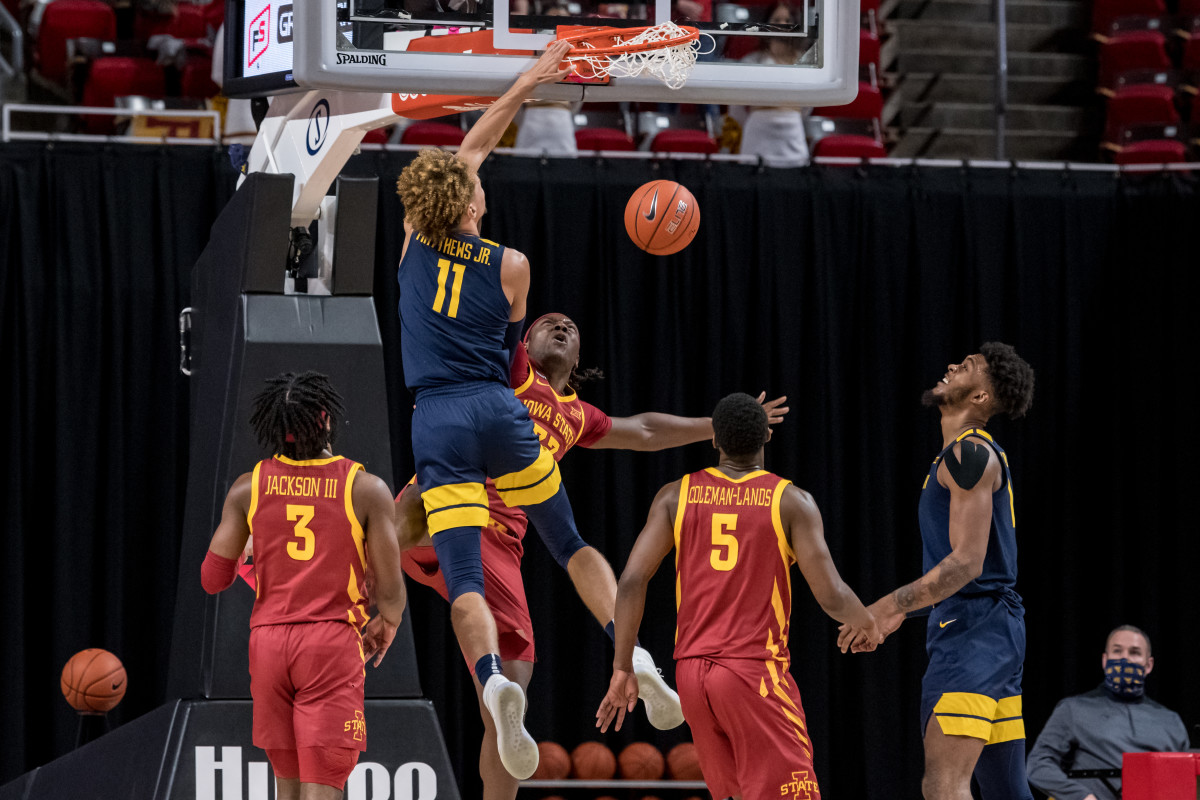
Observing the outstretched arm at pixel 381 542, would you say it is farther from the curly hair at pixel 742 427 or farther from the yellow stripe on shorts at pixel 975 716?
the yellow stripe on shorts at pixel 975 716

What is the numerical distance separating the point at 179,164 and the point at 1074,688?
6.59 metres

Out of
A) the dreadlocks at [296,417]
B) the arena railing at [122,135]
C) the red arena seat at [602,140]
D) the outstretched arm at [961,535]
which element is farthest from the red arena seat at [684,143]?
the dreadlocks at [296,417]

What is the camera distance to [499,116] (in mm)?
5691

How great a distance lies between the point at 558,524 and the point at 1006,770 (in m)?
1.98

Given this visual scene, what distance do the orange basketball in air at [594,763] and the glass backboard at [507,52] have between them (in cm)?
465

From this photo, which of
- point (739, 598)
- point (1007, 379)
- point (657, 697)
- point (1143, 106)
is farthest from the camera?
point (1143, 106)

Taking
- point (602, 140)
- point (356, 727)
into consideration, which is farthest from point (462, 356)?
point (602, 140)

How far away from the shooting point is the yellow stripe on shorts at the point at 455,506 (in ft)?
18.8

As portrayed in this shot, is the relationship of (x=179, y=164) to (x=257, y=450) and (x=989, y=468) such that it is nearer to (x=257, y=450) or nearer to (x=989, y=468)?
(x=257, y=450)

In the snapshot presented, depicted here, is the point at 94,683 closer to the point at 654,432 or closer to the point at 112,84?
the point at 654,432

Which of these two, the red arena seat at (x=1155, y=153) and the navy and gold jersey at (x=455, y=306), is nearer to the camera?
the navy and gold jersey at (x=455, y=306)

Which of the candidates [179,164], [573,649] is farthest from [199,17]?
[573,649]

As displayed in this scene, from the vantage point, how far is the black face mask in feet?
28.3

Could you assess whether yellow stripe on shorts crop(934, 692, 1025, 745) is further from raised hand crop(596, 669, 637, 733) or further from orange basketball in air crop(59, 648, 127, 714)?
orange basketball in air crop(59, 648, 127, 714)
